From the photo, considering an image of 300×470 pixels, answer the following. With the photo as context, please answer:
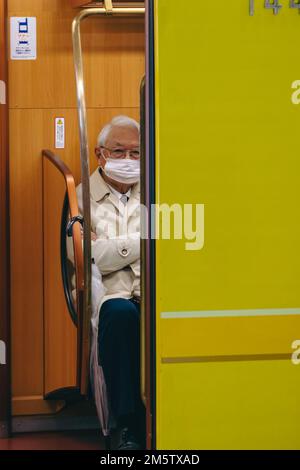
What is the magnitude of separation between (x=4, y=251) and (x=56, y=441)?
1109 millimetres

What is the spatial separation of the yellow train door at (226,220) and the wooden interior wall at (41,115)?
6.60ft

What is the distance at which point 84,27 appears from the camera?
4.66 metres

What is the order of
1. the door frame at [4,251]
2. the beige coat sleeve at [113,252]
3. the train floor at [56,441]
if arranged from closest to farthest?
the beige coat sleeve at [113,252], the train floor at [56,441], the door frame at [4,251]

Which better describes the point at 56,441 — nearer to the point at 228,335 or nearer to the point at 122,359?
the point at 122,359

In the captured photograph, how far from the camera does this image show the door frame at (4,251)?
14.9 ft

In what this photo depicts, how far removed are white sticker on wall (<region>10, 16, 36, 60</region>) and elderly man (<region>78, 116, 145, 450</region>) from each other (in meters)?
0.73

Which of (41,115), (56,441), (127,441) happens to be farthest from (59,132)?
(127,441)

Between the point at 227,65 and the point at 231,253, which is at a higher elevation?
the point at 227,65

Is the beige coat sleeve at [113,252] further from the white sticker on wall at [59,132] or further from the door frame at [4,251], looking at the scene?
the white sticker on wall at [59,132]

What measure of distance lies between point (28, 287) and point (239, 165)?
2229 mm

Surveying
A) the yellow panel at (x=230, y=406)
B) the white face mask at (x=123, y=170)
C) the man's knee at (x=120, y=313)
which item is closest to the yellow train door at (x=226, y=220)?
the yellow panel at (x=230, y=406)

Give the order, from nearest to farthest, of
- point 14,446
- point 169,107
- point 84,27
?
1. point 169,107
2. point 14,446
3. point 84,27
